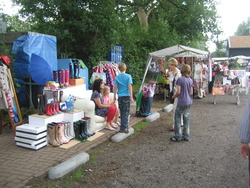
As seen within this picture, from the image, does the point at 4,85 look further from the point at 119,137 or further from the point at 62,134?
the point at 119,137

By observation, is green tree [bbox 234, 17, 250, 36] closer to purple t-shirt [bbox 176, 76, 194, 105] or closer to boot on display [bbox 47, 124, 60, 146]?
purple t-shirt [bbox 176, 76, 194, 105]

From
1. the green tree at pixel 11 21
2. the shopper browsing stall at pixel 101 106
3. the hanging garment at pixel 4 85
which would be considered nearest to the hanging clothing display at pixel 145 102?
the shopper browsing stall at pixel 101 106

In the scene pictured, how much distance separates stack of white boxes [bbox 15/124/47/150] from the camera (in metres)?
4.95

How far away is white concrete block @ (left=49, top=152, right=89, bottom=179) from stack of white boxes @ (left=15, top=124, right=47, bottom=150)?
1108 millimetres

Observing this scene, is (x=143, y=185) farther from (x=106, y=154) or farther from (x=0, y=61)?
(x=0, y=61)

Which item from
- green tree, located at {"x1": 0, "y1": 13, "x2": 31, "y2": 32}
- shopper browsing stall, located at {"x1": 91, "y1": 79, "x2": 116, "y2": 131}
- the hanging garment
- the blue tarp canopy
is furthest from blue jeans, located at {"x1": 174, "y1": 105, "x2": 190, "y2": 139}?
green tree, located at {"x1": 0, "y1": 13, "x2": 31, "y2": 32}

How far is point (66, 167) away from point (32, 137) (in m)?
1.37

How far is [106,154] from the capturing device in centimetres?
494

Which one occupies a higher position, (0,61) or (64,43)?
(64,43)

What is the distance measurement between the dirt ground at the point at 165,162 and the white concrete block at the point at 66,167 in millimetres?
95

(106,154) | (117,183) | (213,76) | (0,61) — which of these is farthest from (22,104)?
(213,76)

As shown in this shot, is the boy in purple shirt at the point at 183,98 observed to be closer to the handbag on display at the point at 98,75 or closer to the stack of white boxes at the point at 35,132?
the stack of white boxes at the point at 35,132

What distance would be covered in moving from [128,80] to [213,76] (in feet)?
30.4

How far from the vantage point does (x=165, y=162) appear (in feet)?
14.8
